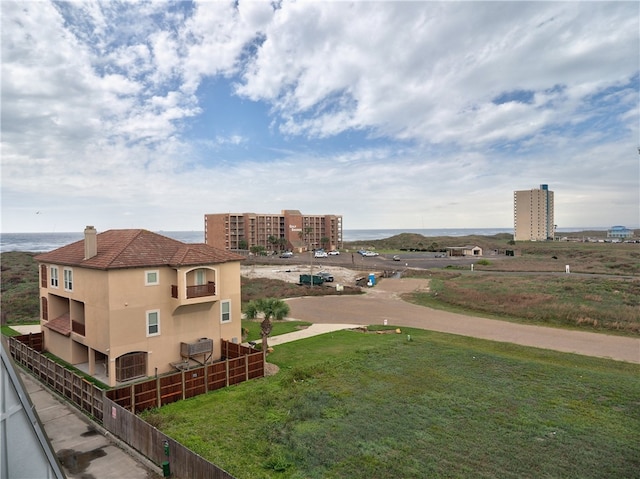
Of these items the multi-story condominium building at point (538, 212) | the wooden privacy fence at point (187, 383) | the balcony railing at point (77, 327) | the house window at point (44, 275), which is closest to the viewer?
the wooden privacy fence at point (187, 383)

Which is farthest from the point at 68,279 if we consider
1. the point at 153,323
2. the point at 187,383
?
the point at 187,383

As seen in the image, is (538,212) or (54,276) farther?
(538,212)

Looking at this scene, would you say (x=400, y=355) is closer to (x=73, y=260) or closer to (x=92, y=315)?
(x=92, y=315)

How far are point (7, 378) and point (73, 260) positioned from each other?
19.2 metres

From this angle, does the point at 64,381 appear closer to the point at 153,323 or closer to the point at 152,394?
the point at 153,323

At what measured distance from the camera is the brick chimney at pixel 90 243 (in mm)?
21234

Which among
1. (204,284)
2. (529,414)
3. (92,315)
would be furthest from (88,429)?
(529,414)

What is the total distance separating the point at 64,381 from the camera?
61.6 ft

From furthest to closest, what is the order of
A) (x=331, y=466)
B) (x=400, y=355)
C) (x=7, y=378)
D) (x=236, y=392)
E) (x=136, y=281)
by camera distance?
(x=400, y=355), (x=136, y=281), (x=236, y=392), (x=331, y=466), (x=7, y=378)

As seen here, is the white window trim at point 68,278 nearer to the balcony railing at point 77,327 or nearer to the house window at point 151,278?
the balcony railing at point 77,327

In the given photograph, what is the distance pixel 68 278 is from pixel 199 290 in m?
7.95

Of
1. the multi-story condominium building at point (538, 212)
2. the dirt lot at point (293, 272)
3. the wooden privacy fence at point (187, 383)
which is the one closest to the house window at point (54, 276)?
the wooden privacy fence at point (187, 383)

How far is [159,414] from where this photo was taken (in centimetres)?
1630

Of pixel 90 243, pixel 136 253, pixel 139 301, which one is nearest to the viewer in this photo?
pixel 139 301
